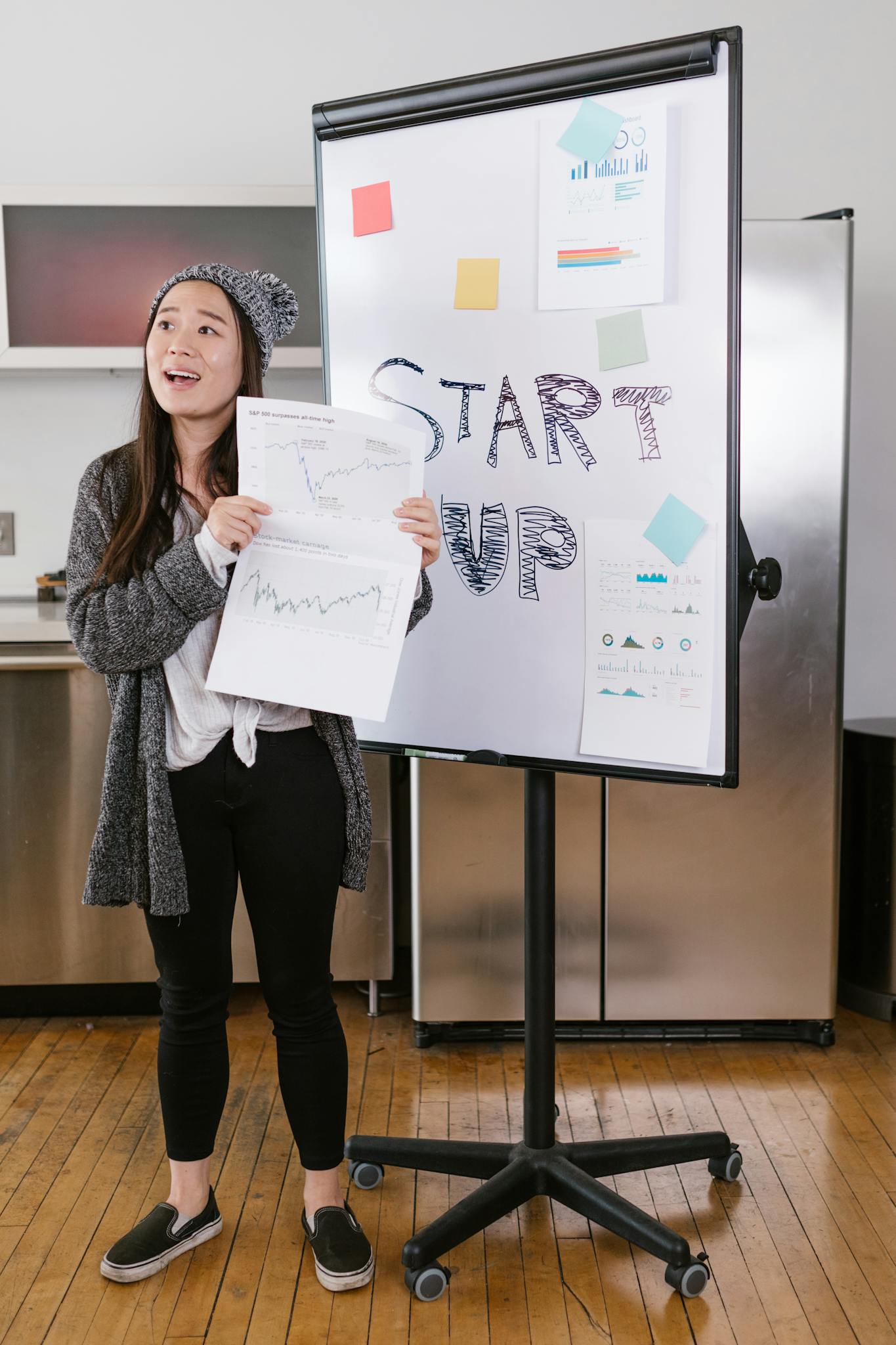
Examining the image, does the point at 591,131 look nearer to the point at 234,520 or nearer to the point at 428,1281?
the point at 234,520

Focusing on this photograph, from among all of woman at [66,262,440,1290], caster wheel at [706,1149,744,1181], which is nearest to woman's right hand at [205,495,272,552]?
woman at [66,262,440,1290]

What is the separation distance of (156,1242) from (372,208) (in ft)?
5.10

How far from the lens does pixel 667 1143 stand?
185cm

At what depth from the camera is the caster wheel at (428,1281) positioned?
63.0 inches

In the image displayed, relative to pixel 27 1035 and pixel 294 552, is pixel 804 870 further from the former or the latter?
pixel 27 1035

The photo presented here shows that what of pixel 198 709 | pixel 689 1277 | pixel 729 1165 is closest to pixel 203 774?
pixel 198 709

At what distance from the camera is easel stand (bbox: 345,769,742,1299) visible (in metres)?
1.62

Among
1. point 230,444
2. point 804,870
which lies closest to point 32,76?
point 230,444

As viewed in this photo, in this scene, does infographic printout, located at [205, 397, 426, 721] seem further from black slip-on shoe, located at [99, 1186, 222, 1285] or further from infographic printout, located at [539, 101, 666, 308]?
black slip-on shoe, located at [99, 1186, 222, 1285]

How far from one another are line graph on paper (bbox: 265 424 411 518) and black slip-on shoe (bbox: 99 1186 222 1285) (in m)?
1.07

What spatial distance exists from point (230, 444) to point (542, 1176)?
120 cm

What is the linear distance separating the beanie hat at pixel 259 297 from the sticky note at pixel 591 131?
1.48 ft

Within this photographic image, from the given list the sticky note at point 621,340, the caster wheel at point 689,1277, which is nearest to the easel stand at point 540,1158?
the caster wheel at point 689,1277

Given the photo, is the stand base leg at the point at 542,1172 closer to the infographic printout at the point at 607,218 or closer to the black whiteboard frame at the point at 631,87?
the black whiteboard frame at the point at 631,87
